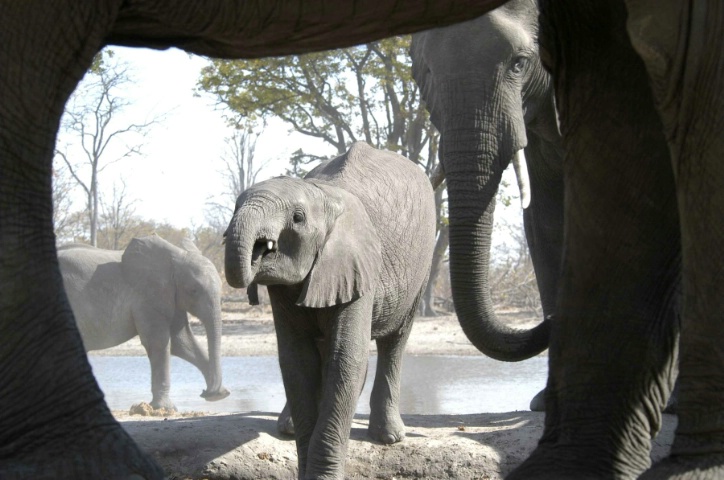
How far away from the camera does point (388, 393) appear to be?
498 centimetres

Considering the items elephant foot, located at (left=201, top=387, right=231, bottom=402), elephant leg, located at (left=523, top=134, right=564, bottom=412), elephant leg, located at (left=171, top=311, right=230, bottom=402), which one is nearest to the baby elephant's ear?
elephant leg, located at (left=523, top=134, right=564, bottom=412)

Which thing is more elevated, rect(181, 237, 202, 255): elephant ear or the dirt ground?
rect(181, 237, 202, 255): elephant ear

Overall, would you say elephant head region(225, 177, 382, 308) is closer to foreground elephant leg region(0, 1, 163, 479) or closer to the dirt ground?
the dirt ground

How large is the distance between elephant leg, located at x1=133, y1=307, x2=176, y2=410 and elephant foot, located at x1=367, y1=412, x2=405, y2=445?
5046 millimetres

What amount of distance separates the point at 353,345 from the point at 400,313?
76 cm

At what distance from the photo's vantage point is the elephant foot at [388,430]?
4.84m

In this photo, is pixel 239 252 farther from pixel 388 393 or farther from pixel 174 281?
pixel 174 281

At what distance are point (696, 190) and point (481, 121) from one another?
2287 mm

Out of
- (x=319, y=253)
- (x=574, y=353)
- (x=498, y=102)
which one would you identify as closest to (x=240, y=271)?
(x=319, y=253)

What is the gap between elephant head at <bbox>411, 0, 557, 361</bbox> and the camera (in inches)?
144

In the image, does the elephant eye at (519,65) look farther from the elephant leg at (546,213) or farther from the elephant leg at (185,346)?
the elephant leg at (185,346)

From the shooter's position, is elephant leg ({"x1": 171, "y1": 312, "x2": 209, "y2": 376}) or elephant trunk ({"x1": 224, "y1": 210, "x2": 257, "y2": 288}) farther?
elephant leg ({"x1": 171, "y1": 312, "x2": 209, "y2": 376})

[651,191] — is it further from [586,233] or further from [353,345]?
[353,345]

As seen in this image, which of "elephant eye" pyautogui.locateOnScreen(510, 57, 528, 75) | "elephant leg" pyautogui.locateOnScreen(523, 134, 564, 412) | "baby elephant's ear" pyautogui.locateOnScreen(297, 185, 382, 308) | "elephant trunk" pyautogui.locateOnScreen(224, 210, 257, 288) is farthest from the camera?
"elephant leg" pyautogui.locateOnScreen(523, 134, 564, 412)
